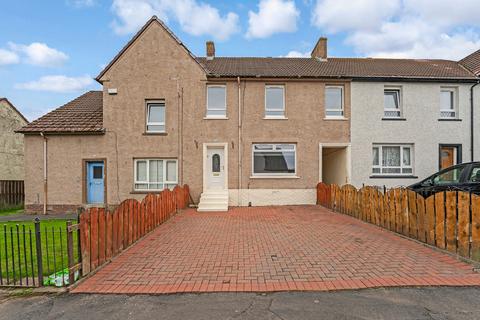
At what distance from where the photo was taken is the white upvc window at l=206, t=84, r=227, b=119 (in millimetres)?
14133

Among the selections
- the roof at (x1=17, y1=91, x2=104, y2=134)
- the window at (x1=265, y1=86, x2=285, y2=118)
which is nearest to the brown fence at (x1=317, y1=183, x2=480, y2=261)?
the window at (x1=265, y1=86, x2=285, y2=118)

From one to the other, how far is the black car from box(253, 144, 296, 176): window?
18.2ft

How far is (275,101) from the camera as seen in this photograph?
14.4 m

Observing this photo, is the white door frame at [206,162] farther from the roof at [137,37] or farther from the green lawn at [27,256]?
the green lawn at [27,256]

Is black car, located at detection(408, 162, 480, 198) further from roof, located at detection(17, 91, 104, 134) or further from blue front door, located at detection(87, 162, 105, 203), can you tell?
roof, located at detection(17, 91, 104, 134)

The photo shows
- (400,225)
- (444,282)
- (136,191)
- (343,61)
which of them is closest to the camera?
(444,282)

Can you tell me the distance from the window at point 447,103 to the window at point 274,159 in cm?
820

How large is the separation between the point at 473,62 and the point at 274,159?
1318cm

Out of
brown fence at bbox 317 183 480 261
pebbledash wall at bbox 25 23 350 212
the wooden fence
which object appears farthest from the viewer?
pebbledash wall at bbox 25 23 350 212

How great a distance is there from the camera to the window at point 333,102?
14.4 m

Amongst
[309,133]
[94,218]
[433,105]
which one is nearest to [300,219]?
[309,133]

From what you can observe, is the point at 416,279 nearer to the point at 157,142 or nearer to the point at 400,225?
the point at 400,225

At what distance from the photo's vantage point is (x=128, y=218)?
6.87 m

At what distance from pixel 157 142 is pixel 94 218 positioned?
8.75m
